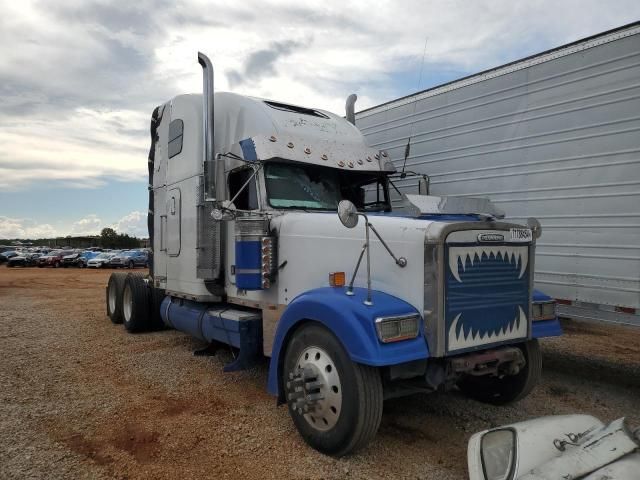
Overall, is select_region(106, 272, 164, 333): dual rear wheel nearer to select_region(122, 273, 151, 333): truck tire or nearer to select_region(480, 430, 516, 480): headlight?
select_region(122, 273, 151, 333): truck tire

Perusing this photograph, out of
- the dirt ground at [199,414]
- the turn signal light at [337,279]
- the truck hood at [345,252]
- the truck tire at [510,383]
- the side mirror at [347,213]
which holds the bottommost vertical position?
the dirt ground at [199,414]

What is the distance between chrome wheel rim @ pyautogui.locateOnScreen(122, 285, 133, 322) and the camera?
8.88 m

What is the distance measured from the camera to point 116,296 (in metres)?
9.70

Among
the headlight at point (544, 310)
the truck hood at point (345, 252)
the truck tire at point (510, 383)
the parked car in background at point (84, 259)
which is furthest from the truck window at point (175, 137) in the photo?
the parked car in background at point (84, 259)

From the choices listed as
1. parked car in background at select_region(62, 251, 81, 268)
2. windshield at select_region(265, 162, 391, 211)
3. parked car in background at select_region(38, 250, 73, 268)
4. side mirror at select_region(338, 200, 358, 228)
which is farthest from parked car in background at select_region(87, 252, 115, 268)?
side mirror at select_region(338, 200, 358, 228)

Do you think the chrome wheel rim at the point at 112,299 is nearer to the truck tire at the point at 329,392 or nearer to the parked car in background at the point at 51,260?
the truck tire at the point at 329,392

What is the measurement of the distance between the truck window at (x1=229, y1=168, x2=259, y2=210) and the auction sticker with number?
253cm

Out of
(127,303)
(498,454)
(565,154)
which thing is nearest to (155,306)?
(127,303)

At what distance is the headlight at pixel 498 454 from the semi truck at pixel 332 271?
0.59 metres

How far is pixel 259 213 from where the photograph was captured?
5078 millimetres

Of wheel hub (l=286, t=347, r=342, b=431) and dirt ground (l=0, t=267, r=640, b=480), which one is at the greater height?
wheel hub (l=286, t=347, r=342, b=431)

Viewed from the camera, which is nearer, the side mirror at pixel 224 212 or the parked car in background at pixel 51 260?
the side mirror at pixel 224 212

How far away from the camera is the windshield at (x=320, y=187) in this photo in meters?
5.26

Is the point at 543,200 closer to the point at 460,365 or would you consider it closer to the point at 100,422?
the point at 460,365
